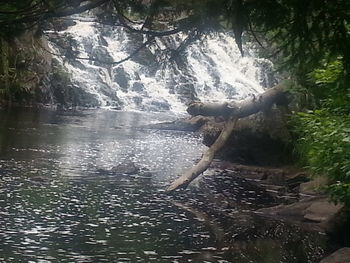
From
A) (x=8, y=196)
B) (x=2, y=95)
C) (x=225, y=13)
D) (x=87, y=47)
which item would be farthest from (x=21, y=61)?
(x=225, y=13)

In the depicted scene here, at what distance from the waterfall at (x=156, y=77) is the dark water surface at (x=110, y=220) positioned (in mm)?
24810

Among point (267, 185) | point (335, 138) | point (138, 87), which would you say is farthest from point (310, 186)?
point (138, 87)

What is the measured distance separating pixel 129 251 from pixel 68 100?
33.9 meters

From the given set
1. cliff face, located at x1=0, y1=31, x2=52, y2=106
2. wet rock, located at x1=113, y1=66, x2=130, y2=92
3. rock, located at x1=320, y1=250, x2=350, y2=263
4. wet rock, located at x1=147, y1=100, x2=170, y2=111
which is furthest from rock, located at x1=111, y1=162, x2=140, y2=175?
wet rock, located at x1=113, y1=66, x2=130, y2=92

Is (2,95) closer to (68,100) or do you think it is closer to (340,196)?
(68,100)

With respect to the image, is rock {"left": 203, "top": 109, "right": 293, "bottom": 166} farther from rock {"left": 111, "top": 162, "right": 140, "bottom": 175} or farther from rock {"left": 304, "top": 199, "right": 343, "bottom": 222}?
rock {"left": 304, "top": 199, "right": 343, "bottom": 222}

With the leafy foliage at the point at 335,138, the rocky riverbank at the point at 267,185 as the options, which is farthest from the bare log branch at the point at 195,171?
the leafy foliage at the point at 335,138

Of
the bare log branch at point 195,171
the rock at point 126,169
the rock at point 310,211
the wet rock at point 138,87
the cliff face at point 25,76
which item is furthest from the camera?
the wet rock at point 138,87

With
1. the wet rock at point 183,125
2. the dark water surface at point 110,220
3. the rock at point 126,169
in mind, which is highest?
the wet rock at point 183,125

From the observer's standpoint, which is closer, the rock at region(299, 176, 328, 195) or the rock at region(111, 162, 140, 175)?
the rock at region(299, 176, 328, 195)

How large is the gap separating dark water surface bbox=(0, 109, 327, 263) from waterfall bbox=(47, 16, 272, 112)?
81.4 ft

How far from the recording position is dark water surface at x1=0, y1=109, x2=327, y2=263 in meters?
10.4

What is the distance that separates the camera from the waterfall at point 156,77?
47031 millimetres

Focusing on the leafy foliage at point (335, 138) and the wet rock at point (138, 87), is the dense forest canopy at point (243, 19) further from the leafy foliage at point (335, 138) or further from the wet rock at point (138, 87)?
the wet rock at point (138, 87)
